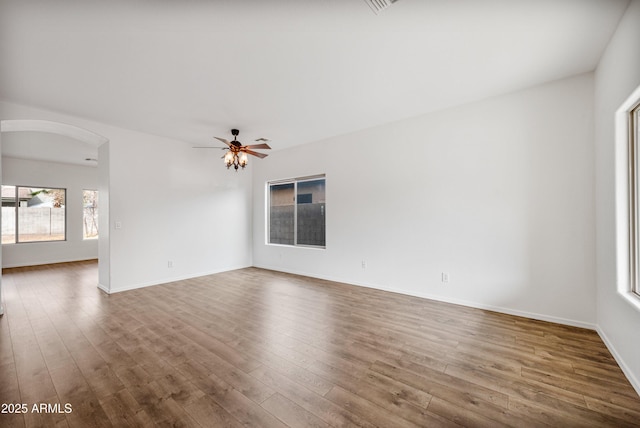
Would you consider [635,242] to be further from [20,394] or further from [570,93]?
[20,394]

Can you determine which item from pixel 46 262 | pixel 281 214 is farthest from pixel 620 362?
pixel 46 262

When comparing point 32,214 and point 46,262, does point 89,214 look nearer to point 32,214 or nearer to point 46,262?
point 32,214

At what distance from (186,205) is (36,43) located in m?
3.22

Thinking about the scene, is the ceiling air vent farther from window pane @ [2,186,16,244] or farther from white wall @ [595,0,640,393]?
window pane @ [2,186,16,244]

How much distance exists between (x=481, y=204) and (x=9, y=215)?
10366 mm

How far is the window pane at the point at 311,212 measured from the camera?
5191 millimetres

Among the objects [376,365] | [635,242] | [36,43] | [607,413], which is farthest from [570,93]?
[36,43]

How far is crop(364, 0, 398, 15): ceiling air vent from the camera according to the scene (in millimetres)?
1746

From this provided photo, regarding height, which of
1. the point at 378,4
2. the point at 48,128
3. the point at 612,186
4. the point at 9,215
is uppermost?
the point at 378,4

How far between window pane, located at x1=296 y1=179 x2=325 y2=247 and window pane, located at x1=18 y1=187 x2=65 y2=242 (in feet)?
22.9

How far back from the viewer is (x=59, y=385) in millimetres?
1862

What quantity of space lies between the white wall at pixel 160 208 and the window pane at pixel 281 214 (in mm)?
753

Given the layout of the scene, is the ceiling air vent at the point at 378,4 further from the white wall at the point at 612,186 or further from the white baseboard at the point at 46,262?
the white baseboard at the point at 46,262

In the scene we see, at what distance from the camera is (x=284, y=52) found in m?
2.36
